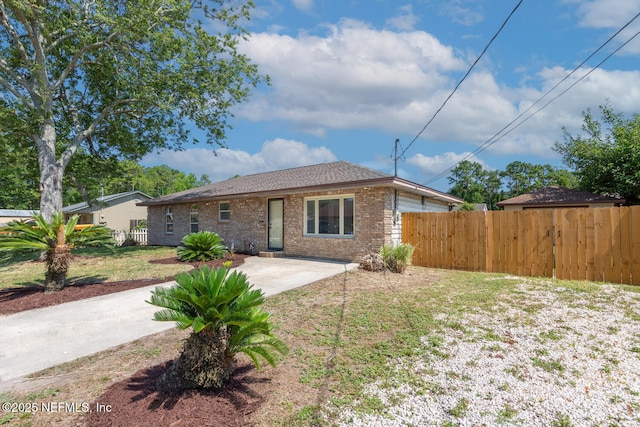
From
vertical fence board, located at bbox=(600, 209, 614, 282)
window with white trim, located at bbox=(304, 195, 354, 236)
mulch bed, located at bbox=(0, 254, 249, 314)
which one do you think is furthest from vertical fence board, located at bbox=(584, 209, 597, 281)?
mulch bed, located at bbox=(0, 254, 249, 314)

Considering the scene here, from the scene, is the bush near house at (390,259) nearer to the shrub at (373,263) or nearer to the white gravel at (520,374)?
the shrub at (373,263)

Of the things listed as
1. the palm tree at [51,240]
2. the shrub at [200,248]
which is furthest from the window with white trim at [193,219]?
the palm tree at [51,240]

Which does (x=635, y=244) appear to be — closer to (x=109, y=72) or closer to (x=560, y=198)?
(x=560, y=198)

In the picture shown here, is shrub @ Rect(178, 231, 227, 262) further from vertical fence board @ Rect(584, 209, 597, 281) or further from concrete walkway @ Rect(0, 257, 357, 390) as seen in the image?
vertical fence board @ Rect(584, 209, 597, 281)

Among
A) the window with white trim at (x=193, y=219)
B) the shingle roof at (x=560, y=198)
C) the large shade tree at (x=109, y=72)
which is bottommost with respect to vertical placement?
the window with white trim at (x=193, y=219)

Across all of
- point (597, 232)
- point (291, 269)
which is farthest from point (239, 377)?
point (597, 232)

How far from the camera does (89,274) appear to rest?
8742mm

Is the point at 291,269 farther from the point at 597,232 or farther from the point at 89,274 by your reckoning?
the point at 597,232

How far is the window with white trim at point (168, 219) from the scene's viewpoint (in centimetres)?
1789

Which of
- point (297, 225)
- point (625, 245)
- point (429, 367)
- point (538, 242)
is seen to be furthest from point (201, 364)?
point (297, 225)

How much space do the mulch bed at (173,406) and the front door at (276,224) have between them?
977 centimetres

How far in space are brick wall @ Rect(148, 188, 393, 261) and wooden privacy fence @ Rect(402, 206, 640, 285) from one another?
1.29m

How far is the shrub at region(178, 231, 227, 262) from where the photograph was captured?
10719 millimetres

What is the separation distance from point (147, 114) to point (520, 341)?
627 inches
